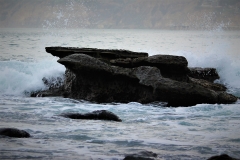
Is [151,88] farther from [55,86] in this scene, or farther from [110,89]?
[55,86]

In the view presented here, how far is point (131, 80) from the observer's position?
45.6 ft

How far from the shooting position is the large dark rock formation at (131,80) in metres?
13.1

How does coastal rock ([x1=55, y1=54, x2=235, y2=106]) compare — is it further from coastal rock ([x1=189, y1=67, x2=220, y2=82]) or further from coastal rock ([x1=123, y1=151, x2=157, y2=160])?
coastal rock ([x1=123, y1=151, x2=157, y2=160])

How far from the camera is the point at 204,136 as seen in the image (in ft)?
30.4

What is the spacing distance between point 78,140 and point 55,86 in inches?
310

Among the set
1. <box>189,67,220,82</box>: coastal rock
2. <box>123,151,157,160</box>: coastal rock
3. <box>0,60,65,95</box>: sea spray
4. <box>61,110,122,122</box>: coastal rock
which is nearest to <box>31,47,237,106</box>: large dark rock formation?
<box>0,60,65,95</box>: sea spray

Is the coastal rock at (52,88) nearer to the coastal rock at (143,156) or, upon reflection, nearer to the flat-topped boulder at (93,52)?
the flat-topped boulder at (93,52)

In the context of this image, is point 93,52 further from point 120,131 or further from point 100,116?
point 120,131

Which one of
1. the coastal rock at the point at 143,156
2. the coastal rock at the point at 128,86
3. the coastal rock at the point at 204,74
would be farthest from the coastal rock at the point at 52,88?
the coastal rock at the point at 143,156

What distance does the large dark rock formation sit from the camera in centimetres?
1314

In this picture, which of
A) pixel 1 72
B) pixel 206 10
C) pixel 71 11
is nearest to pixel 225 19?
pixel 206 10

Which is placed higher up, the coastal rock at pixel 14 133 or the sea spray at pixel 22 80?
the sea spray at pixel 22 80

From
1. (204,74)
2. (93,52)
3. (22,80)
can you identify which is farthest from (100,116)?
(204,74)

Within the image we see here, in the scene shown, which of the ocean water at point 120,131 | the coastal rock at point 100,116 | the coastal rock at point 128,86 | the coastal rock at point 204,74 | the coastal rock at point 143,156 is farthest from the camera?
the coastal rock at point 204,74
